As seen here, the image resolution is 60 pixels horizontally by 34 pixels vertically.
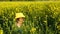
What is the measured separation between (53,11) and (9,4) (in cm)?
108

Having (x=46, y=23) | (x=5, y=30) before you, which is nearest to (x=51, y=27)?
(x=46, y=23)

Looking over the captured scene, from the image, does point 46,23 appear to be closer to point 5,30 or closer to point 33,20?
point 33,20

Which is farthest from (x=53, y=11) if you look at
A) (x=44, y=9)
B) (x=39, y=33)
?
(x=39, y=33)

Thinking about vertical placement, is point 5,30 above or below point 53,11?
below

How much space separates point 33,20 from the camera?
19.9 feet

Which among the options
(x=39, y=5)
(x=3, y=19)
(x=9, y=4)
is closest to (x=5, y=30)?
(x=3, y=19)

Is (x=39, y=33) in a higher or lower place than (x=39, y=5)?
lower

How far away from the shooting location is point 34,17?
6.08 metres

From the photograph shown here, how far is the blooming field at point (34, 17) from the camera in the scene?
19.6ft

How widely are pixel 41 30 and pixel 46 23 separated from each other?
0.70 feet

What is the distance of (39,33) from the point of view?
6051mm

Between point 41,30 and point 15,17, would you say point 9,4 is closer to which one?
point 15,17

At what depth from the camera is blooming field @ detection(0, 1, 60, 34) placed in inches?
235

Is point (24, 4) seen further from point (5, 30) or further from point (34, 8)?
point (5, 30)
